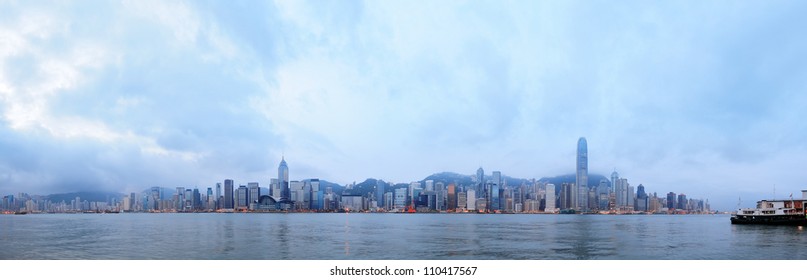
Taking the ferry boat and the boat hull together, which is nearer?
the boat hull

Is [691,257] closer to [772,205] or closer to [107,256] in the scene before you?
[107,256]

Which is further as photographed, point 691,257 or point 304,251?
point 304,251

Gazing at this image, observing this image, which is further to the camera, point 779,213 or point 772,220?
point 772,220

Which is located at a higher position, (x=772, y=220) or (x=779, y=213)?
(x=779, y=213)

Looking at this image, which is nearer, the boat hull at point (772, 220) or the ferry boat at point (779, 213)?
the boat hull at point (772, 220)

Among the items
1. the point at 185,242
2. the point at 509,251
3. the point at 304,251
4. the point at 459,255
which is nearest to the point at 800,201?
the point at 509,251
